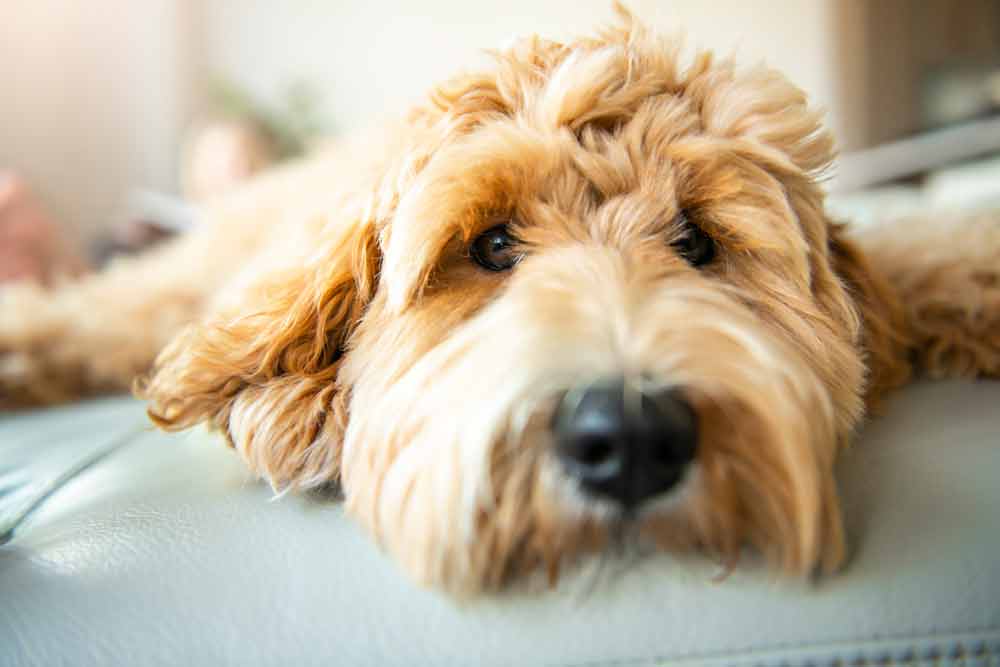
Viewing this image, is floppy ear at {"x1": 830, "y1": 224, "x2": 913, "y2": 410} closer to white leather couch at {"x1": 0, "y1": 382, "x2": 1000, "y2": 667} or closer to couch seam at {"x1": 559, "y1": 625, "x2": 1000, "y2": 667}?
white leather couch at {"x1": 0, "y1": 382, "x2": 1000, "y2": 667}

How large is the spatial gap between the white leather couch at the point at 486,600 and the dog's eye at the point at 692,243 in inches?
12.9

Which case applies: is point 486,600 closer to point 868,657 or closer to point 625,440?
point 625,440

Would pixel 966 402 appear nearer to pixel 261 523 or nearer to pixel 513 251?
pixel 513 251

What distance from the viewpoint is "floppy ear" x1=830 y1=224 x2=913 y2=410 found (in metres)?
1.17

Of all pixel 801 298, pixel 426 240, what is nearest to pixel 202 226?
pixel 426 240

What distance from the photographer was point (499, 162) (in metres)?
1.02

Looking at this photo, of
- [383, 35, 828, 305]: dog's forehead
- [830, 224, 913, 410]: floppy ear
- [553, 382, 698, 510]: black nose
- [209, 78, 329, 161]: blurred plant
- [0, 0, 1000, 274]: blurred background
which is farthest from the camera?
[209, 78, 329, 161]: blurred plant

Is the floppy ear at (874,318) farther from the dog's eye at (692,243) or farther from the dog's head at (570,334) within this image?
the dog's eye at (692,243)

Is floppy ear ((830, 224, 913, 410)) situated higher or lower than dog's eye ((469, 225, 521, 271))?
lower

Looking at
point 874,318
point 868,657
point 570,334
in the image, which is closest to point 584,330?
point 570,334

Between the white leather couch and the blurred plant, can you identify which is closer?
the white leather couch

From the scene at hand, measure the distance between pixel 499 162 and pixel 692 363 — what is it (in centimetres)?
41

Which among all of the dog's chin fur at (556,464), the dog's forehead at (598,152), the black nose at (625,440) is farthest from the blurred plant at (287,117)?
the black nose at (625,440)

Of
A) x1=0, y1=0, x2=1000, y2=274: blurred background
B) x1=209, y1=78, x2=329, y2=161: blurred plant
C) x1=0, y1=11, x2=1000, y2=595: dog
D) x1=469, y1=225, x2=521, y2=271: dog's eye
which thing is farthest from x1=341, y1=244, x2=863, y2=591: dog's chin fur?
x1=209, y1=78, x2=329, y2=161: blurred plant
